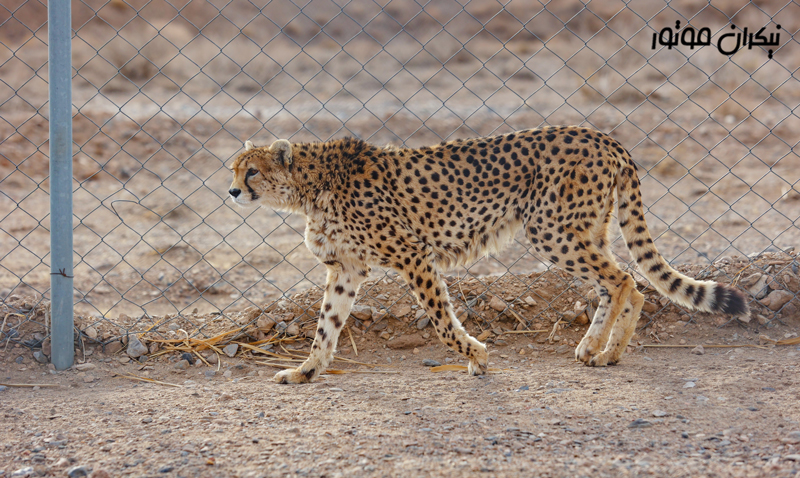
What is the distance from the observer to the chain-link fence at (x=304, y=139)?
13.6ft

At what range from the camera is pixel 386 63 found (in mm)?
18047

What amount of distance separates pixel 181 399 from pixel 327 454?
102 cm

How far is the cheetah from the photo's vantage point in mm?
3533

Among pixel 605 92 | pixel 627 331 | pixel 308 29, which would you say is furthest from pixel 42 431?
pixel 308 29

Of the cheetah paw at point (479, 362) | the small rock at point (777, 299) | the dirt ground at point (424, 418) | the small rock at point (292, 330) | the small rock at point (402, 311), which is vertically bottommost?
the dirt ground at point (424, 418)

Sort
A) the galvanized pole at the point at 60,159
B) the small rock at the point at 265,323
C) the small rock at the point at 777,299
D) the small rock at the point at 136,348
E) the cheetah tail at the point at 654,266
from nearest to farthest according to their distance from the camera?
the galvanized pole at the point at 60,159, the cheetah tail at the point at 654,266, the small rock at the point at 136,348, the small rock at the point at 777,299, the small rock at the point at 265,323

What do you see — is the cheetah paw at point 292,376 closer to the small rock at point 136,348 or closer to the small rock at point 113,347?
the small rock at point 136,348

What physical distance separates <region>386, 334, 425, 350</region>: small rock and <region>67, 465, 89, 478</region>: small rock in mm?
1917

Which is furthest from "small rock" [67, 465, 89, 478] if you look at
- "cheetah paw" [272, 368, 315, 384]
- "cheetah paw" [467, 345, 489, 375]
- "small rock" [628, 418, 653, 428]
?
"small rock" [628, 418, 653, 428]

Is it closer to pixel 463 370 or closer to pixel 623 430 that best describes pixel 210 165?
pixel 463 370

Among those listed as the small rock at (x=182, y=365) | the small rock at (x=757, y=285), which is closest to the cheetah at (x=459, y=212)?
the small rock at (x=182, y=365)

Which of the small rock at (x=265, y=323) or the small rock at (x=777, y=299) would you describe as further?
the small rock at (x=265, y=323)

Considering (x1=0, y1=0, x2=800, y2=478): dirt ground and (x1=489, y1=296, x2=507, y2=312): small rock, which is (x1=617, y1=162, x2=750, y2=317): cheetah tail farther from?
(x1=489, y1=296, x2=507, y2=312): small rock

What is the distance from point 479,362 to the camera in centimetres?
348
